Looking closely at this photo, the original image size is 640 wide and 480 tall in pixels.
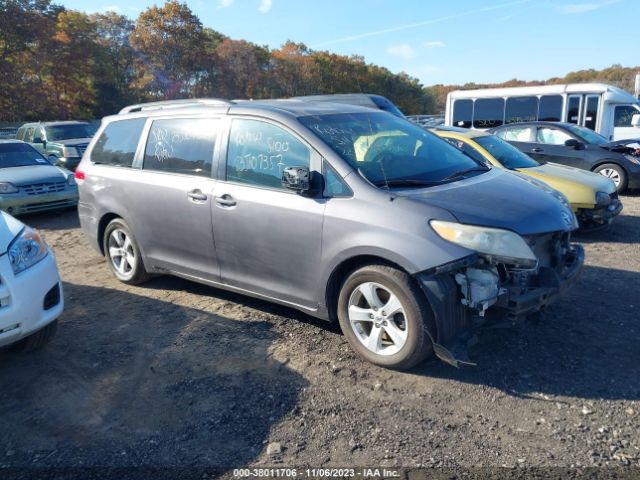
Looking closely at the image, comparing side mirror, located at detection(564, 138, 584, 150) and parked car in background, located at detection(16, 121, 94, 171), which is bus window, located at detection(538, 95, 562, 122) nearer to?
side mirror, located at detection(564, 138, 584, 150)

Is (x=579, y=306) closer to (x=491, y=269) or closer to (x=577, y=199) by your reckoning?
(x=491, y=269)

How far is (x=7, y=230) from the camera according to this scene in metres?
3.87

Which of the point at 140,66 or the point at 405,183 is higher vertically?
the point at 140,66

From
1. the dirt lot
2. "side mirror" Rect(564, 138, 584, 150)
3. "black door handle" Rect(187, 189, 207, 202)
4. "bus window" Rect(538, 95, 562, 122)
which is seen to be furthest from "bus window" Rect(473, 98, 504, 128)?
"black door handle" Rect(187, 189, 207, 202)

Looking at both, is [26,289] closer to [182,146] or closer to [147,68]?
[182,146]

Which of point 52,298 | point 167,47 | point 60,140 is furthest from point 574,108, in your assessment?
point 167,47

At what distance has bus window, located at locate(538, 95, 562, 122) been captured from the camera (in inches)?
629

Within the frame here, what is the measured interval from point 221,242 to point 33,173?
6944mm

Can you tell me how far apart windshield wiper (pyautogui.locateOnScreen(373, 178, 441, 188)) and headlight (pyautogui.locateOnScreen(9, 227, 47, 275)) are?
101 inches

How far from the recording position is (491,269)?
3318 mm

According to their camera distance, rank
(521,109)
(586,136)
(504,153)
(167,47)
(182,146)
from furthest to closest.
A: (167,47), (521,109), (586,136), (504,153), (182,146)

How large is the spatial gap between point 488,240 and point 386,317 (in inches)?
33.1

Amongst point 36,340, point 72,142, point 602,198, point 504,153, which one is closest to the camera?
point 36,340

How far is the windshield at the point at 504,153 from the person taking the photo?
7648 mm
